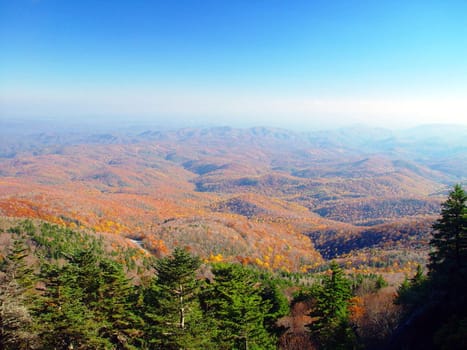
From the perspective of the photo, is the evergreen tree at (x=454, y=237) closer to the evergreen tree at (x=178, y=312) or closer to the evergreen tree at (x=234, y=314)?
the evergreen tree at (x=234, y=314)

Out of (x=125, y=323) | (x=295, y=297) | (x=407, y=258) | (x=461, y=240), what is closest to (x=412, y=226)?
(x=407, y=258)

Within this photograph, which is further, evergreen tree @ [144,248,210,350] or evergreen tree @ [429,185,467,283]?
evergreen tree @ [429,185,467,283]

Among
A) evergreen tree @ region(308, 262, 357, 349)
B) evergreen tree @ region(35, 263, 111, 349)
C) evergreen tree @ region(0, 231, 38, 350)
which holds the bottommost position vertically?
evergreen tree @ region(308, 262, 357, 349)

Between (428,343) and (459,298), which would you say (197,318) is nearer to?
(428,343)

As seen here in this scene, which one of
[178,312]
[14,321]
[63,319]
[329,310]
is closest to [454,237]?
[329,310]

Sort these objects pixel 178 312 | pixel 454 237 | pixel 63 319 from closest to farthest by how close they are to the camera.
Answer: pixel 63 319 → pixel 178 312 → pixel 454 237

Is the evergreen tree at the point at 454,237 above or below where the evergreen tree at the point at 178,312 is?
above

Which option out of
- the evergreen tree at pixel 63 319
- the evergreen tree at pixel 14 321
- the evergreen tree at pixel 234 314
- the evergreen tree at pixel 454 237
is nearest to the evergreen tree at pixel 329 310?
the evergreen tree at pixel 234 314

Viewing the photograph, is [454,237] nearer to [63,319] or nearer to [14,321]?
[63,319]

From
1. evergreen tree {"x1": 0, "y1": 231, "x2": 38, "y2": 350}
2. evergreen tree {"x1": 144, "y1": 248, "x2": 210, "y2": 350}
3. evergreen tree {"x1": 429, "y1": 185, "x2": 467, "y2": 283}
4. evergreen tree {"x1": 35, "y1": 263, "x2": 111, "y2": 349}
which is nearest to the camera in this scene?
evergreen tree {"x1": 0, "y1": 231, "x2": 38, "y2": 350}

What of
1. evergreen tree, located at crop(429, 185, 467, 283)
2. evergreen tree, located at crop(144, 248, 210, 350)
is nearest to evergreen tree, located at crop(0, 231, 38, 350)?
evergreen tree, located at crop(144, 248, 210, 350)

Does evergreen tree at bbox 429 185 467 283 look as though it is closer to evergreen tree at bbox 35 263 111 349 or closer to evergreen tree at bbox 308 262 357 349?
evergreen tree at bbox 308 262 357 349

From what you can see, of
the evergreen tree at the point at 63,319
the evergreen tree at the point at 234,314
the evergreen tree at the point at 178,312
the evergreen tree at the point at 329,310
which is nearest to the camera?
the evergreen tree at the point at 178,312
